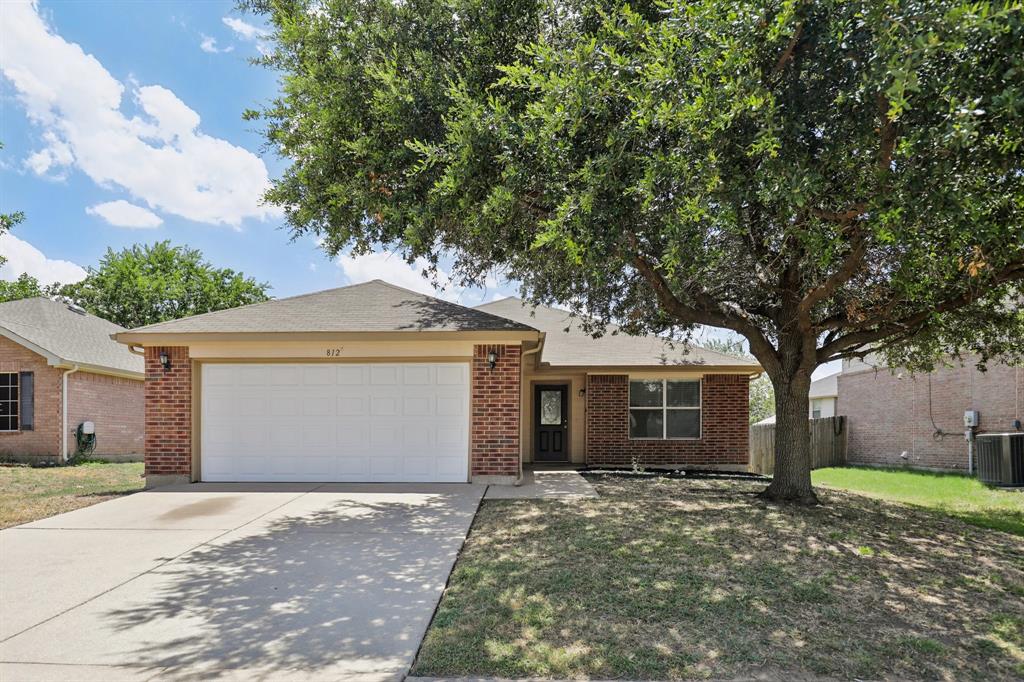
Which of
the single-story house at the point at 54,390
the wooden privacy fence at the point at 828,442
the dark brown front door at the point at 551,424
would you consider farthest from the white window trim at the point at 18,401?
the wooden privacy fence at the point at 828,442

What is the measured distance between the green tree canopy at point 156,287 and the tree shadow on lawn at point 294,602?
95.3 ft

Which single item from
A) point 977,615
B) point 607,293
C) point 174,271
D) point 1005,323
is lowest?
point 977,615

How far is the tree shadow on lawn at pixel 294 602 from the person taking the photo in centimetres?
386

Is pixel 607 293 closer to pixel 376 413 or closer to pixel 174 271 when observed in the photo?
pixel 376 413

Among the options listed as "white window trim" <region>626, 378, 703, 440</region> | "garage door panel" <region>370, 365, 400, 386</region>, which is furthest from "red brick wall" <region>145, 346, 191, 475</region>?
"white window trim" <region>626, 378, 703, 440</region>

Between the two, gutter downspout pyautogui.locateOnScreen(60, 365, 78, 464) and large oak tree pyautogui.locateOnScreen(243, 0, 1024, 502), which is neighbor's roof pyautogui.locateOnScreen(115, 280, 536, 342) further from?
gutter downspout pyautogui.locateOnScreen(60, 365, 78, 464)

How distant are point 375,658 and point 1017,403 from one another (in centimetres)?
1713

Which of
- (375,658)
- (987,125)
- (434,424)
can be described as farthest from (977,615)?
Result: (434,424)

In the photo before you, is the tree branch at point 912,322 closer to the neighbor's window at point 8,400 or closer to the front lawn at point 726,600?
the front lawn at point 726,600

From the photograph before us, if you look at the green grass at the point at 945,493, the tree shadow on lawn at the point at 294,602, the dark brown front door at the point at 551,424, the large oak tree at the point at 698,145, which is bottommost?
the green grass at the point at 945,493

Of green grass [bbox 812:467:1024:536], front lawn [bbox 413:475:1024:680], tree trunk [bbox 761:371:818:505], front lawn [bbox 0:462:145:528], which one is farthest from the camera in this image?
tree trunk [bbox 761:371:818:505]

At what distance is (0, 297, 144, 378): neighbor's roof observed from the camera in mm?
15211

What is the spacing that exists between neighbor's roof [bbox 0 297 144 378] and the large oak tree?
1015 cm

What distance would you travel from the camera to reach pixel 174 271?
3353 centimetres
